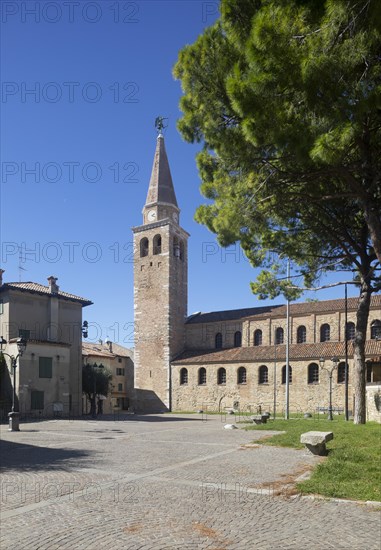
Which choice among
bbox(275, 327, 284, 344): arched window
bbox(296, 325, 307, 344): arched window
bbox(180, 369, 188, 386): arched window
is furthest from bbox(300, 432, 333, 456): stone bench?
bbox(180, 369, 188, 386): arched window

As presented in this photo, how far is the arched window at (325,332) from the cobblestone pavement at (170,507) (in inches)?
1118

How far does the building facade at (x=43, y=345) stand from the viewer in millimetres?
29555

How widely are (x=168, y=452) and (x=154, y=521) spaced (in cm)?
662

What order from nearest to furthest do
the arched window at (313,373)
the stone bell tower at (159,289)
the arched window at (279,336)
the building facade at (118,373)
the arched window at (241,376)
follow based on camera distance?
the arched window at (313,373) < the arched window at (241,376) < the arched window at (279,336) < the stone bell tower at (159,289) < the building facade at (118,373)

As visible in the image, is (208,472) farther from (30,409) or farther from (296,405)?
(296,405)

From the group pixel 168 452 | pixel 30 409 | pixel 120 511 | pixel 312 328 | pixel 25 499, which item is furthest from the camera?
pixel 312 328

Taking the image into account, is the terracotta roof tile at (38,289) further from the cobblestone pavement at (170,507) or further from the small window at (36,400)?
the cobblestone pavement at (170,507)

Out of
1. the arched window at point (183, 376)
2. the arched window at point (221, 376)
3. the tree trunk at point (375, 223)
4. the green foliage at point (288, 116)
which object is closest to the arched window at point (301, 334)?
the arched window at point (221, 376)

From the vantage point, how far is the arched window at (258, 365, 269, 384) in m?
38.3

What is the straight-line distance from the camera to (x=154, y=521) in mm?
5914

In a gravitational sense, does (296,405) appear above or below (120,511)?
below

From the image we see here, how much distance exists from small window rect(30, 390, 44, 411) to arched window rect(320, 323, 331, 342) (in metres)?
22.9

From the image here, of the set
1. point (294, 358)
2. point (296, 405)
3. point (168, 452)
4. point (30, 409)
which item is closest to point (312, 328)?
point (294, 358)

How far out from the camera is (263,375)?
127ft
